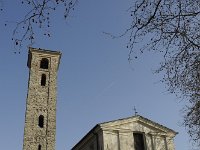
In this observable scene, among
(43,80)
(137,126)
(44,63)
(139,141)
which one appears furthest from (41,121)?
(139,141)

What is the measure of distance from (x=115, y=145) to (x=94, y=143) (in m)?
1.58

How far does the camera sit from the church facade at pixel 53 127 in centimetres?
1995

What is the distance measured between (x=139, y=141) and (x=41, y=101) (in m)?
11.0

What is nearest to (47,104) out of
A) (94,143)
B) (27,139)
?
(27,139)

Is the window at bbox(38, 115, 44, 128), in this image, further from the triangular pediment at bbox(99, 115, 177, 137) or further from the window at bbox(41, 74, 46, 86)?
the triangular pediment at bbox(99, 115, 177, 137)

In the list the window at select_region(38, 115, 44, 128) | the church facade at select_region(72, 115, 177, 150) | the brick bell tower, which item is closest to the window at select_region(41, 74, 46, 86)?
the brick bell tower

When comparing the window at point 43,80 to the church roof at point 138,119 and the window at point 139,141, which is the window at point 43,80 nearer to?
the church roof at point 138,119

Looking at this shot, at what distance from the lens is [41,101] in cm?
2819

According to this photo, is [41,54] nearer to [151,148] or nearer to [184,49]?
[151,148]

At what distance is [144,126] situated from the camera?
21.0 meters

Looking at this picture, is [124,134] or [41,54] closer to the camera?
[124,134]

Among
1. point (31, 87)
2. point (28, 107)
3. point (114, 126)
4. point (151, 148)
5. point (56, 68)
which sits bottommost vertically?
point (151, 148)

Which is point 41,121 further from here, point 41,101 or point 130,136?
point 130,136

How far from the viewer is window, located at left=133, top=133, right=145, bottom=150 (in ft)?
66.4
